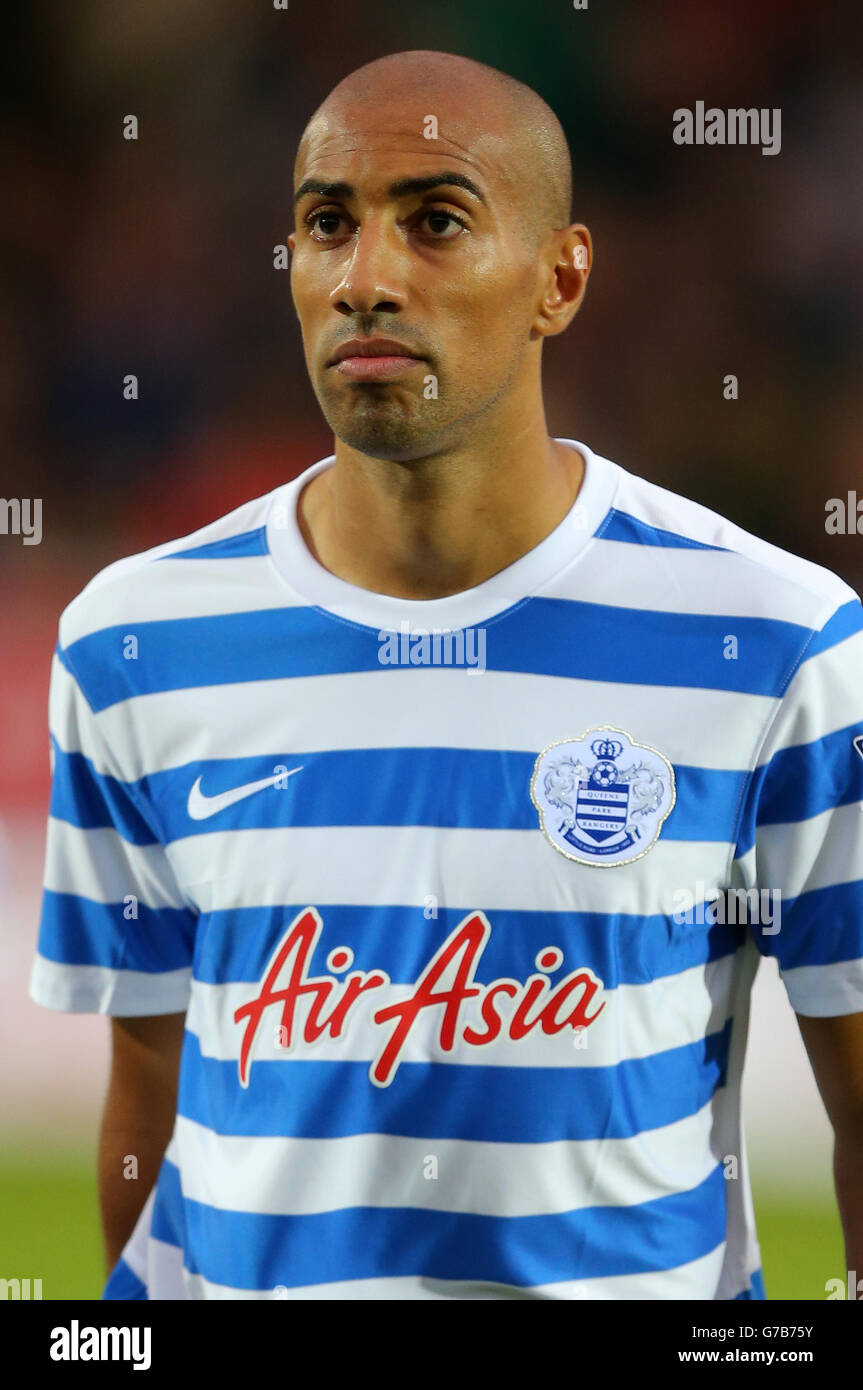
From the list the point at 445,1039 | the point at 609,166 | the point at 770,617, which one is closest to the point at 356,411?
the point at 770,617

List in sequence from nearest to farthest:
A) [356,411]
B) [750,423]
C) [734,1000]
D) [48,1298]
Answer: [356,411] → [734,1000] → [48,1298] → [750,423]

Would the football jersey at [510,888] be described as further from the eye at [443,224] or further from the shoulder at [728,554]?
the eye at [443,224]

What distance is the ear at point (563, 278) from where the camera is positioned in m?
1.22

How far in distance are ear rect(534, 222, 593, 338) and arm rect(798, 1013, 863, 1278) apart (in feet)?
2.19

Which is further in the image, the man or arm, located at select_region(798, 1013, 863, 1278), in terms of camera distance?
arm, located at select_region(798, 1013, 863, 1278)

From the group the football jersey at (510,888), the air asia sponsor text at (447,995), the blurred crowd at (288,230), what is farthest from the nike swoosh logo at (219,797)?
the blurred crowd at (288,230)

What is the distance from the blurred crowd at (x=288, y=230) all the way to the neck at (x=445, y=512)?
477 mm

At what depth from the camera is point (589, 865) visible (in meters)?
1.17

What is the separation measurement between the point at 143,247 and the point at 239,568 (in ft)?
2.18

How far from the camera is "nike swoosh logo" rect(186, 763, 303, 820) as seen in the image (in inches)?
48.0

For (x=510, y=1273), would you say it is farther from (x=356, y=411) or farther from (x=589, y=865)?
(x=356, y=411)
